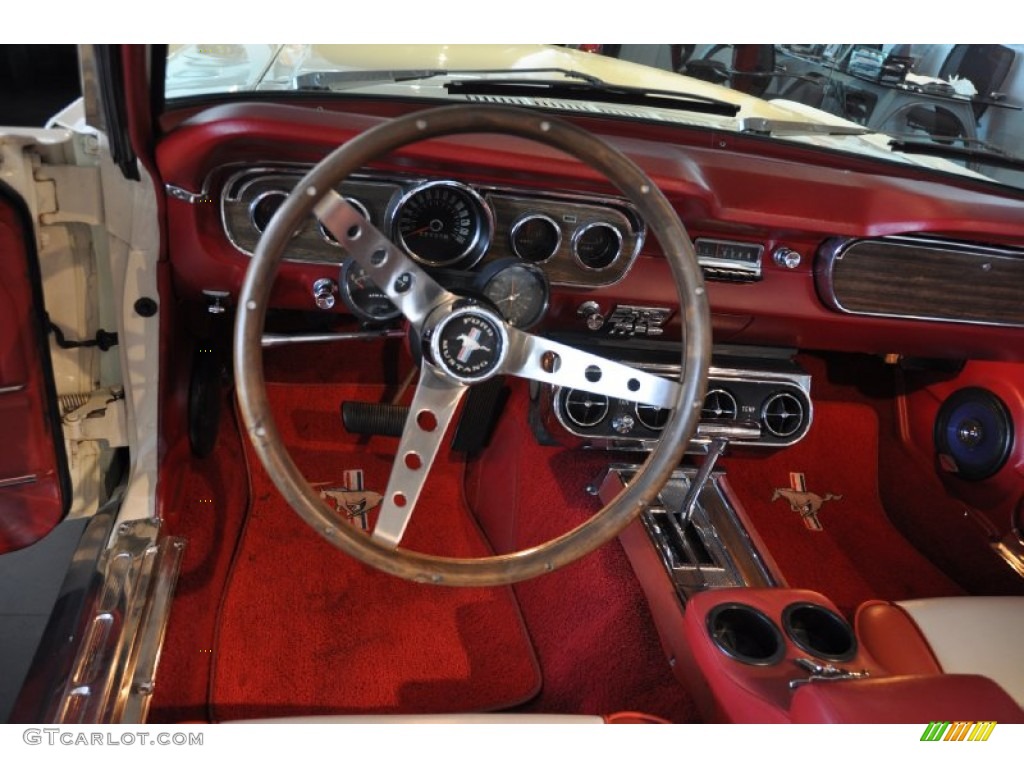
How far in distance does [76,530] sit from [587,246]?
1658mm

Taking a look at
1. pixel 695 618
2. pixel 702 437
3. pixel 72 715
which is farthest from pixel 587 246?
pixel 72 715

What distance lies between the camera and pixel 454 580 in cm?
108

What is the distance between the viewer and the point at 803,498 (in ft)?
7.75

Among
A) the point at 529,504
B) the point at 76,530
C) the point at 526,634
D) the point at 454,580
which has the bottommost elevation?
the point at 76,530

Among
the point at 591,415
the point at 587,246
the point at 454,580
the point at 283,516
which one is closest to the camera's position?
the point at 454,580

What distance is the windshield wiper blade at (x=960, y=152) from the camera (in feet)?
5.96

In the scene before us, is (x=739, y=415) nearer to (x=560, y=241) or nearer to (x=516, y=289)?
(x=560, y=241)

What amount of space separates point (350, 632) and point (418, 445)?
0.86m

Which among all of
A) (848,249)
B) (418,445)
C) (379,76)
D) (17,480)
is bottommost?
(17,480)

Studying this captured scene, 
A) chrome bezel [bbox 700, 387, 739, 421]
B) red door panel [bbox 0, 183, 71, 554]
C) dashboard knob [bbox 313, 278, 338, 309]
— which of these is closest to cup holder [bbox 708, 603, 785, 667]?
chrome bezel [bbox 700, 387, 739, 421]

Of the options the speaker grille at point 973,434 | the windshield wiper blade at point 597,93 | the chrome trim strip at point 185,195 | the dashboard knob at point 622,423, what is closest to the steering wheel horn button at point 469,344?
the chrome trim strip at point 185,195

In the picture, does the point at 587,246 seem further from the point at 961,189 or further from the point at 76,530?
the point at 76,530

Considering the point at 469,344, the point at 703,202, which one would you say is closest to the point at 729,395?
the point at 703,202
